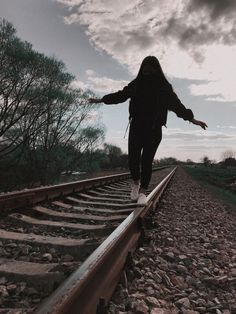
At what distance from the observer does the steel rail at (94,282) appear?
5.33 ft

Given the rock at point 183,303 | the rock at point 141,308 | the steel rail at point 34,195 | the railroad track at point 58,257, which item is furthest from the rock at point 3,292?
the steel rail at point 34,195

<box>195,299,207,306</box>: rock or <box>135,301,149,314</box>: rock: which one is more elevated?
<box>135,301,149,314</box>: rock

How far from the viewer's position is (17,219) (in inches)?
162

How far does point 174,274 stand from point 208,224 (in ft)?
9.80

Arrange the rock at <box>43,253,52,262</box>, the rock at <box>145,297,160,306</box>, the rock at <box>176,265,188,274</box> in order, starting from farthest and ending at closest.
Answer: the rock at <box>176,265,188,274</box>
the rock at <box>43,253,52,262</box>
the rock at <box>145,297,160,306</box>

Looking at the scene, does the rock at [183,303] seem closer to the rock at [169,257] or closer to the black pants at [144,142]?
the rock at [169,257]

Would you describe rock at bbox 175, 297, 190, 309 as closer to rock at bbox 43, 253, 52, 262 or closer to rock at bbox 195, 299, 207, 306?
rock at bbox 195, 299, 207, 306

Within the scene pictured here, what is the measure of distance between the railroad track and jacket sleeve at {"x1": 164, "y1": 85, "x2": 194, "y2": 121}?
139cm

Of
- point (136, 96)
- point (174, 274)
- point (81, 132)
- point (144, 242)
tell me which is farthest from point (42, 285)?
point (81, 132)

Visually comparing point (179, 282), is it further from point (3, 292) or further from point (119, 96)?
point (119, 96)

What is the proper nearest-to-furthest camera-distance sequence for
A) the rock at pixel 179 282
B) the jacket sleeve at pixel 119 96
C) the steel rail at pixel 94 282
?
1. the steel rail at pixel 94 282
2. the rock at pixel 179 282
3. the jacket sleeve at pixel 119 96

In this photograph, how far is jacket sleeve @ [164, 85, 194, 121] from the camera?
474 centimetres

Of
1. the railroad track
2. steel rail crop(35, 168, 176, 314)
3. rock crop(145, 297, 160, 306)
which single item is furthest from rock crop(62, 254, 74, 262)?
rock crop(145, 297, 160, 306)

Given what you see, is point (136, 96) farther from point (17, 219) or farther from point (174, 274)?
point (174, 274)
